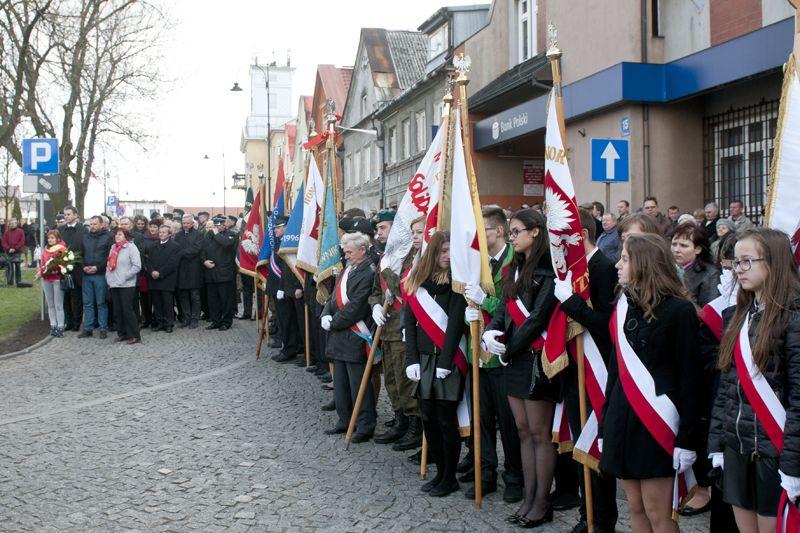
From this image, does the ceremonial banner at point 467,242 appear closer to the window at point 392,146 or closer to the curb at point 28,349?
the curb at point 28,349

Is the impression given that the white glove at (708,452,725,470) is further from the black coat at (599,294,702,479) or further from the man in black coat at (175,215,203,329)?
the man in black coat at (175,215,203,329)

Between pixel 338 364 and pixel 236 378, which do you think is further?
pixel 236 378

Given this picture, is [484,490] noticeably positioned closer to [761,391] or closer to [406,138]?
[761,391]

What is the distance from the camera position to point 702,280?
21.4 feet

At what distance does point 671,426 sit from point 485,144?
67.0 ft

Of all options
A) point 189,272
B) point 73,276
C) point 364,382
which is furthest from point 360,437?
point 73,276

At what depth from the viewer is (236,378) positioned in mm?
11109

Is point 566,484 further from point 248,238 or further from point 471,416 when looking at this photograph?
point 248,238

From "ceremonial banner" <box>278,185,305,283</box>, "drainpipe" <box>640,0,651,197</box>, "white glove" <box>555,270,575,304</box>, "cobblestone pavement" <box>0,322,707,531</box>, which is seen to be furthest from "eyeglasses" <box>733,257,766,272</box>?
"drainpipe" <box>640,0,651,197</box>

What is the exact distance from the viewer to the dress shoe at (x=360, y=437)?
25.8ft

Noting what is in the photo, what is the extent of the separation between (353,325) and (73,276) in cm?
957

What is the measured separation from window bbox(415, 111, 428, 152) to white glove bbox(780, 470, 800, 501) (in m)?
29.4

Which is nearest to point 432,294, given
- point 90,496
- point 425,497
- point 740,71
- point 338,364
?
point 425,497

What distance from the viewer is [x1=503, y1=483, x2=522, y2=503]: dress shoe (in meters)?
6.09
